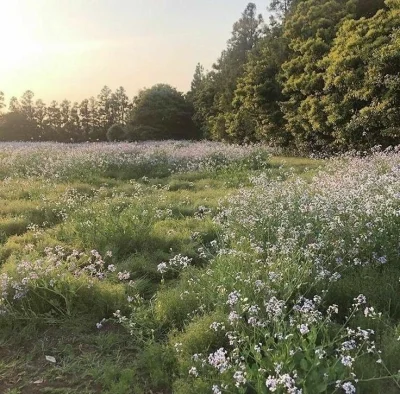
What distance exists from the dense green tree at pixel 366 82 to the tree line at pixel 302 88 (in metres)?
0.04

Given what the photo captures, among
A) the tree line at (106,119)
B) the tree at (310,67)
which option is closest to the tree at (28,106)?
the tree line at (106,119)

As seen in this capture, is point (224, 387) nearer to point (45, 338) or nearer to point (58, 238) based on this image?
point (45, 338)

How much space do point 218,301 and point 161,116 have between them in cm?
4025

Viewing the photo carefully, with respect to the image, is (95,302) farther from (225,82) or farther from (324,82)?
(225,82)

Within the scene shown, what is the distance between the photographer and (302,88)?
75.1ft

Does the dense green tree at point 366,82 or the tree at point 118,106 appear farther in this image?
the tree at point 118,106

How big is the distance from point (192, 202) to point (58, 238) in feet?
11.7

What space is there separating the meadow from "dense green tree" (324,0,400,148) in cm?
1084

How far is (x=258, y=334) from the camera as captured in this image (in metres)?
3.47

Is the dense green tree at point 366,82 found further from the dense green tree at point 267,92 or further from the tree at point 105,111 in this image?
the tree at point 105,111

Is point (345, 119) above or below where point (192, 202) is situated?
above

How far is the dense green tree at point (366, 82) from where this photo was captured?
56.1 ft

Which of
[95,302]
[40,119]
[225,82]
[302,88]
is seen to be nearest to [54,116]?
[40,119]

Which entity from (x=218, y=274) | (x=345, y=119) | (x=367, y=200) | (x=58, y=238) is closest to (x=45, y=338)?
(x=218, y=274)
